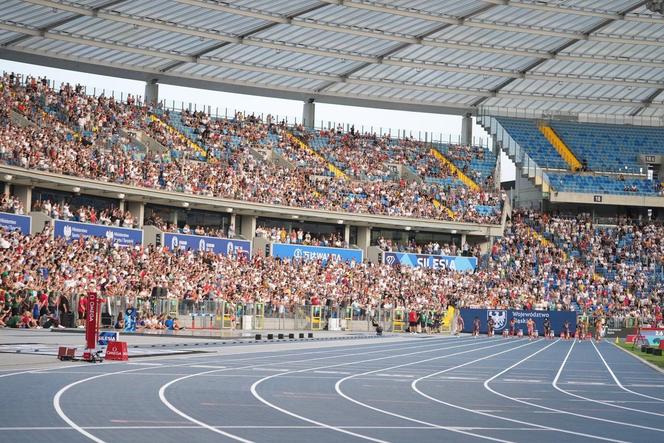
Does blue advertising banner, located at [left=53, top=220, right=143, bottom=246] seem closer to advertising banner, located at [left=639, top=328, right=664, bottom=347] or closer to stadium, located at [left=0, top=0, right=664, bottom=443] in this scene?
stadium, located at [left=0, top=0, right=664, bottom=443]

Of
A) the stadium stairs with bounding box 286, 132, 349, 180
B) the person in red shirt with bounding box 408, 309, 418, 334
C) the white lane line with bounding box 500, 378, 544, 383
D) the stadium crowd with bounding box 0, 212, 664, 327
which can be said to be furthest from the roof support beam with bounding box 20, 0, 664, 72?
the white lane line with bounding box 500, 378, 544, 383

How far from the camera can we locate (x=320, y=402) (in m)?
15.7

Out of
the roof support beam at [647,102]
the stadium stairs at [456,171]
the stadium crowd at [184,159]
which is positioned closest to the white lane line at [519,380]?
the stadium crowd at [184,159]

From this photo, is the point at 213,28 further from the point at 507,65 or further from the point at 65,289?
the point at 65,289

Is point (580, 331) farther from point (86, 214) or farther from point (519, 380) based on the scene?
point (519, 380)

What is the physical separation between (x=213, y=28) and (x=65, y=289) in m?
26.5

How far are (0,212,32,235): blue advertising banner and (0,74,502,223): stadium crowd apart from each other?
105 inches

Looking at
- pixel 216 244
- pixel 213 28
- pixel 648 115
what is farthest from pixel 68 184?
pixel 648 115

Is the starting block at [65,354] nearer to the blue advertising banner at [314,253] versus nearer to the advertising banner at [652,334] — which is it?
the advertising banner at [652,334]

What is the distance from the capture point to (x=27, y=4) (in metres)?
53.9

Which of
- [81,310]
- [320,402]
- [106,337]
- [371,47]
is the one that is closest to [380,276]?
[371,47]

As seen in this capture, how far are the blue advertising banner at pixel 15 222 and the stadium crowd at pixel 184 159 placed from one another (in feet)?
8.72

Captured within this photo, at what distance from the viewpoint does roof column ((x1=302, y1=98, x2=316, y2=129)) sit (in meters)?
74.8

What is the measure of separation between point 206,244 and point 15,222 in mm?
13481
